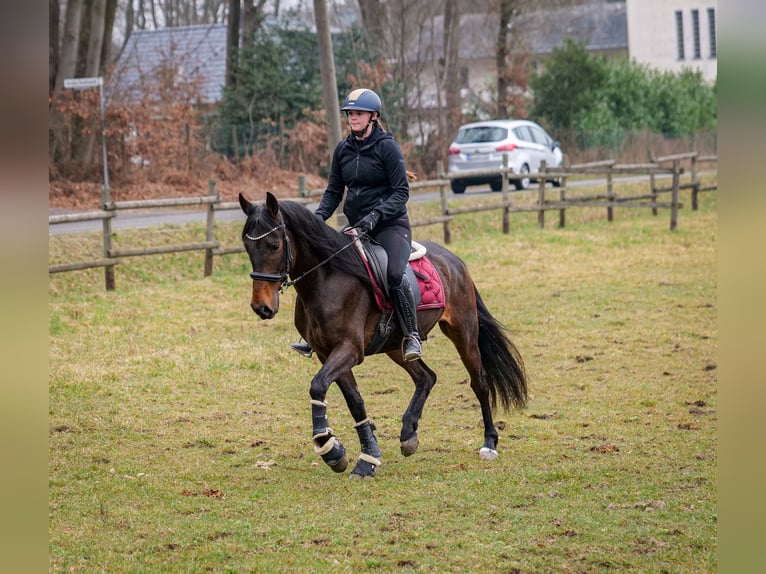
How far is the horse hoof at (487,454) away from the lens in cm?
739

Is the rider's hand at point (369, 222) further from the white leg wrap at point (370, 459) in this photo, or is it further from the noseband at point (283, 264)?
the white leg wrap at point (370, 459)

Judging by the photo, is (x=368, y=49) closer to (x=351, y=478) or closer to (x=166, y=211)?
(x=166, y=211)

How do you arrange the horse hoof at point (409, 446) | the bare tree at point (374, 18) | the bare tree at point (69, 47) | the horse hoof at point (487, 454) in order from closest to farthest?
the horse hoof at point (409, 446) < the horse hoof at point (487, 454) < the bare tree at point (69, 47) < the bare tree at point (374, 18)

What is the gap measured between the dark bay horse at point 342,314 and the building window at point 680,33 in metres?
53.1

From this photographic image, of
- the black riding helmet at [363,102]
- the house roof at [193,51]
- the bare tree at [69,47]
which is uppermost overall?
the house roof at [193,51]

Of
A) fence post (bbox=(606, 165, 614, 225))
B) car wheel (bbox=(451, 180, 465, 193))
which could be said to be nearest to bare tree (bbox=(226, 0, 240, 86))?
car wheel (bbox=(451, 180, 465, 193))

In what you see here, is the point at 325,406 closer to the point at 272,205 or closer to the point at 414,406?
the point at 414,406

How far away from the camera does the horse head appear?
6266mm

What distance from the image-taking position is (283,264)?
6.47 metres

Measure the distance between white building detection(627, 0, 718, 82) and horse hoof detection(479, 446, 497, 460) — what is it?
2016 inches

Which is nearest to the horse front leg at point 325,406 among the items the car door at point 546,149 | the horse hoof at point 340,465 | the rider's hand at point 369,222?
the horse hoof at point 340,465

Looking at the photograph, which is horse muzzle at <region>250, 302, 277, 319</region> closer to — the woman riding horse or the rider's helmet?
the woman riding horse

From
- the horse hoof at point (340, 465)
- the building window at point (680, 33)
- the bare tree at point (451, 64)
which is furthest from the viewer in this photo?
the building window at point (680, 33)

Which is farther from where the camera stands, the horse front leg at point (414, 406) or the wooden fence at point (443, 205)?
the wooden fence at point (443, 205)
